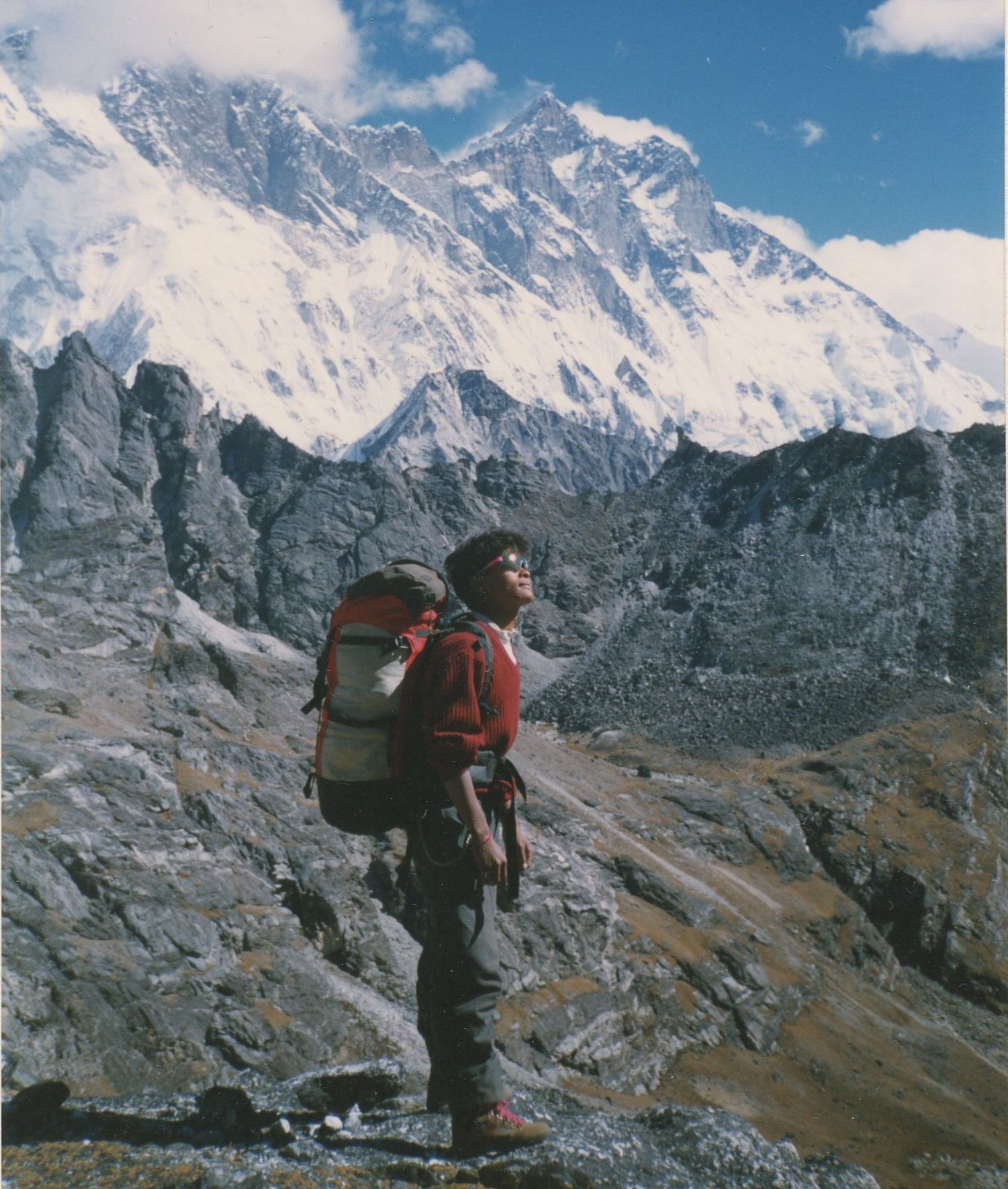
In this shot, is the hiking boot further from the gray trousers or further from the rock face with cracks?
the rock face with cracks

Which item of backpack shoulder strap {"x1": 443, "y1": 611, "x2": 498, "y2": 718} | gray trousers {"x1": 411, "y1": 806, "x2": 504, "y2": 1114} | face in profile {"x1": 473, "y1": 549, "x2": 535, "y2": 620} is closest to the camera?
backpack shoulder strap {"x1": 443, "y1": 611, "x2": 498, "y2": 718}

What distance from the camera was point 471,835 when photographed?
6027 millimetres

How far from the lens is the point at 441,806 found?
20.4 ft

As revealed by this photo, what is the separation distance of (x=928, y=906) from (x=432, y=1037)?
162 ft

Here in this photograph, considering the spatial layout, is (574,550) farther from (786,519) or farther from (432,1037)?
(432,1037)

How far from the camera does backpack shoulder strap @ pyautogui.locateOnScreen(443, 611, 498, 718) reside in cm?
614

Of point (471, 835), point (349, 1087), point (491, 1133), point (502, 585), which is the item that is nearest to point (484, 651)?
point (502, 585)

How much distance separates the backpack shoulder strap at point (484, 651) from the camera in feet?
20.2

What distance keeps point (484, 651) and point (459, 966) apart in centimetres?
222

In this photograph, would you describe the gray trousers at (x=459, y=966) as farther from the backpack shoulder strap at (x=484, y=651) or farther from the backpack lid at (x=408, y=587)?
the backpack lid at (x=408, y=587)

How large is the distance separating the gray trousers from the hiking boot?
0.10 m

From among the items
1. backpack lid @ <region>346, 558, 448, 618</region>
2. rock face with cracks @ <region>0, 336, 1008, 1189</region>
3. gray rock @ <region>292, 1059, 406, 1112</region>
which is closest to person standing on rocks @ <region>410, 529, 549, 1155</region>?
backpack lid @ <region>346, 558, 448, 618</region>

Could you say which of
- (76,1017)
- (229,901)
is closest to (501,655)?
(76,1017)

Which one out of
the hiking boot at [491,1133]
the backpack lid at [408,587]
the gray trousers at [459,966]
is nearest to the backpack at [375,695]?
the backpack lid at [408,587]
